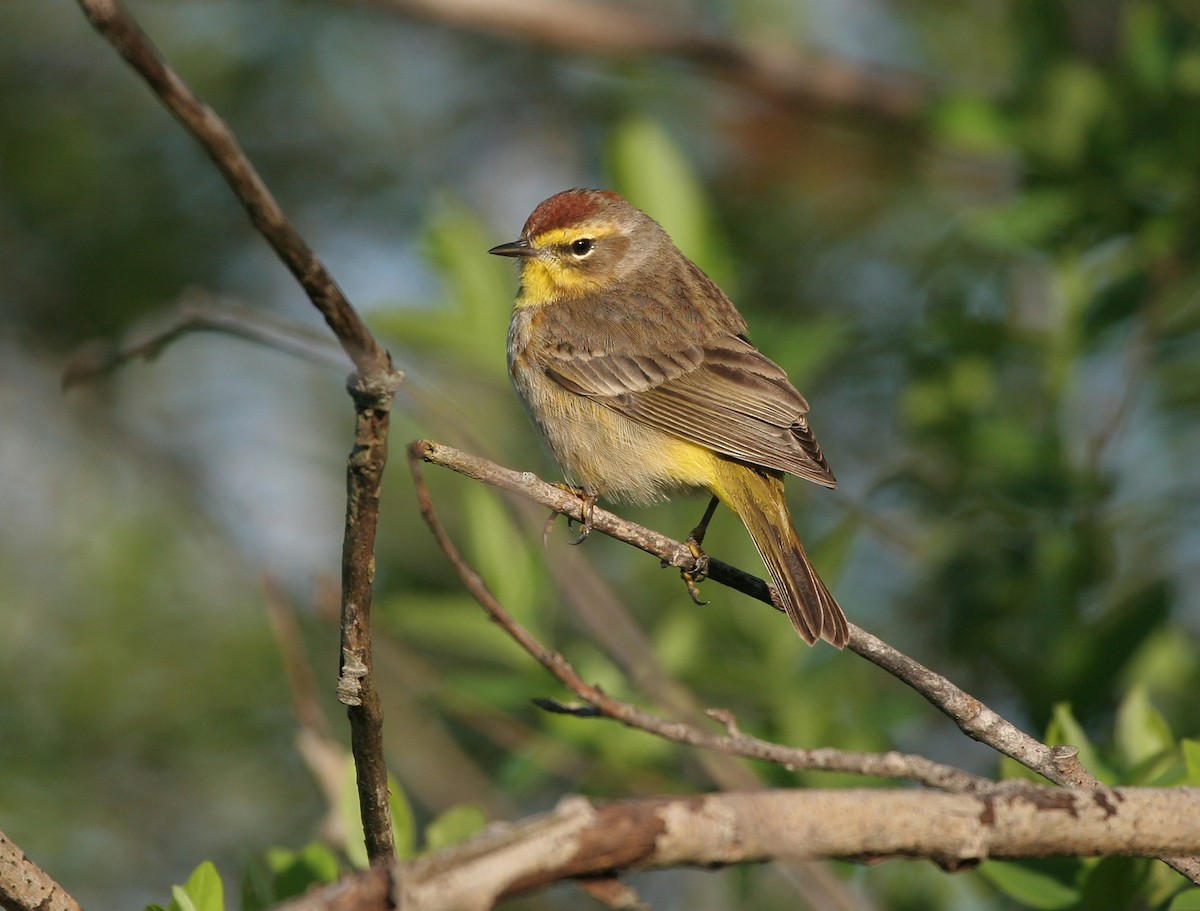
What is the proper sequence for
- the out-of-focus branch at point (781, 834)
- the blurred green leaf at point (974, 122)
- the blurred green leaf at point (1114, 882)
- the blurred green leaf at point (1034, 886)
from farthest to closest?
the blurred green leaf at point (974, 122), the blurred green leaf at point (1034, 886), the blurred green leaf at point (1114, 882), the out-of-focus branch at point (781, 834)

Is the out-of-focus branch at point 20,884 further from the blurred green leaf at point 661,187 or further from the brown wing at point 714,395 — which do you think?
the blurred green leaf at point 661,187

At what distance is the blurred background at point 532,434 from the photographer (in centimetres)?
495

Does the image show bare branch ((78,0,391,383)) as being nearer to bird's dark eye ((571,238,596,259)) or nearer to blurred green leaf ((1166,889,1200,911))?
blurred green leaf ((1166,889,1200,911))

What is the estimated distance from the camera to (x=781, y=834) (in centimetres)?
210

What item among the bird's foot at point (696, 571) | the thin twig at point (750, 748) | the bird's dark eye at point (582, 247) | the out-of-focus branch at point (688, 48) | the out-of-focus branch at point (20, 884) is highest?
the out-of-focus branch at point (688, 48)

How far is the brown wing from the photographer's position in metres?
4.81

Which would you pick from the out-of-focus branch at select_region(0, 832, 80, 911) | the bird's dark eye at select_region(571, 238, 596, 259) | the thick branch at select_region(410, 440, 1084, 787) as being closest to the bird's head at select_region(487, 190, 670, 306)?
the bird's dark eye at select_region(571, 238, 596, 259)

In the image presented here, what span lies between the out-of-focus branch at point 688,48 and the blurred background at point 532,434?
2 centimetres

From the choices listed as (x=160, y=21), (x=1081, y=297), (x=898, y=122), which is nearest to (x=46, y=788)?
(x=160, y=21)

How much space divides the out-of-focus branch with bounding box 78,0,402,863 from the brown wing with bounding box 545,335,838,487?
97.8 inches

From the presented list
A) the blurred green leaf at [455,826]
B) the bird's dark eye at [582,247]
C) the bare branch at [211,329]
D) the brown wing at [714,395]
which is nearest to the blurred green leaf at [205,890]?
the blurred green leaf at [455,826]

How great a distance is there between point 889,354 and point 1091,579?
202 cm

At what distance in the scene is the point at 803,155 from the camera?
29.2 ft

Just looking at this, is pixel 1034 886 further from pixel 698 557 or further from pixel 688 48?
pixel 688 48
